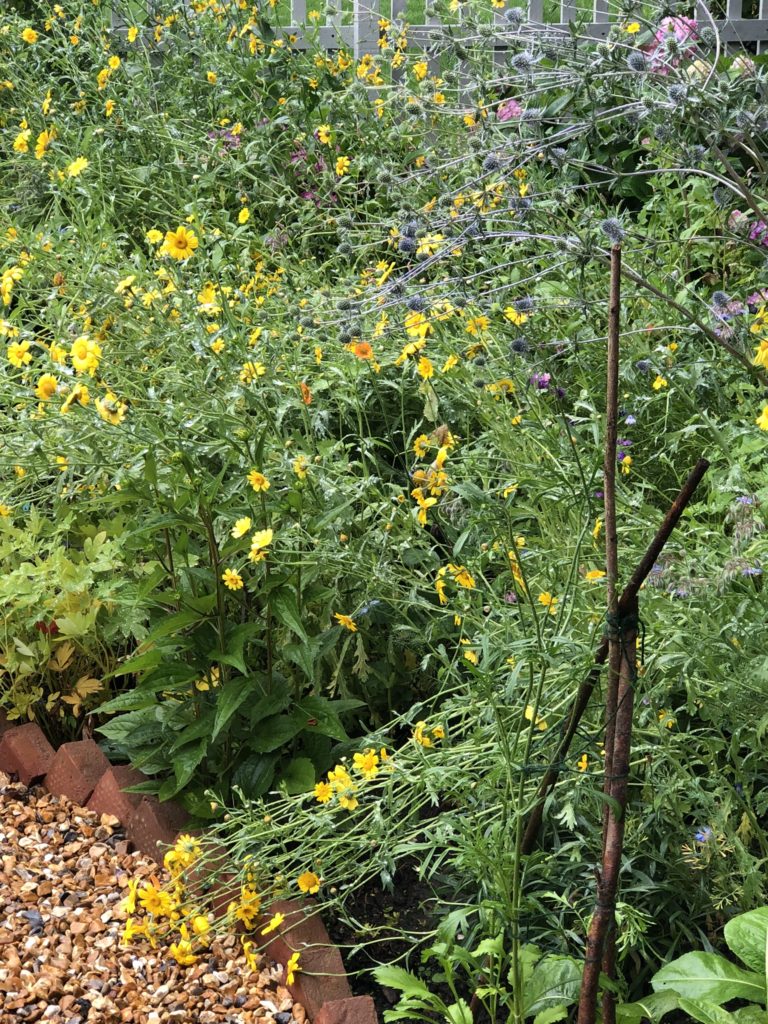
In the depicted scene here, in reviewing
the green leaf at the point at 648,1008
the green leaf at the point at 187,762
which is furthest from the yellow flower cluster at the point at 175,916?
the green leaf at the point at 648,1008

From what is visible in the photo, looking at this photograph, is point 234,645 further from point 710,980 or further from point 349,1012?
point 710,980

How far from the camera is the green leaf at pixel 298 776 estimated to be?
253 centimetres

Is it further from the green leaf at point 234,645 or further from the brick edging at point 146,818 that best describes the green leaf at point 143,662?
the brick edging at point 146,818

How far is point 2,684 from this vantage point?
3.18 m

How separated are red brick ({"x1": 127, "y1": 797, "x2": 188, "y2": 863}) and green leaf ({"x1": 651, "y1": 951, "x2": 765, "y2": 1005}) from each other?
1.23 meters

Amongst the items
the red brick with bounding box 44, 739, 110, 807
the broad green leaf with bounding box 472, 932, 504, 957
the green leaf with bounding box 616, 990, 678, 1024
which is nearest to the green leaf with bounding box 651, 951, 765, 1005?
the green leaf with bounding box 616, 990, 678, 1024

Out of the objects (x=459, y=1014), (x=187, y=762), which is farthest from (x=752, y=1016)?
(x=187, y=762)

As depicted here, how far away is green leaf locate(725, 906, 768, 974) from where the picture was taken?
5.62 ft

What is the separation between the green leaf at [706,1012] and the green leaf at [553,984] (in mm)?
332

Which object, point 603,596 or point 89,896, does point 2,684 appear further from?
point 603,596

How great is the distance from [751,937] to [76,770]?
5.62ft

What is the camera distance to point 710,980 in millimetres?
1734

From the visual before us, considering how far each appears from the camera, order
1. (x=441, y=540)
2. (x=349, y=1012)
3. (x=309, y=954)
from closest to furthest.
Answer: (x=349, y=1012) < (x=309, y=954) < (x=441, y=540)

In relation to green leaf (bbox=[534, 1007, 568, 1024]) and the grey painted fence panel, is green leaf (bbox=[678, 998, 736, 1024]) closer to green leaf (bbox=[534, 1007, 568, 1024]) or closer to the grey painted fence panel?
green leaf (bbox=[534, 1007, 568, 1024])
